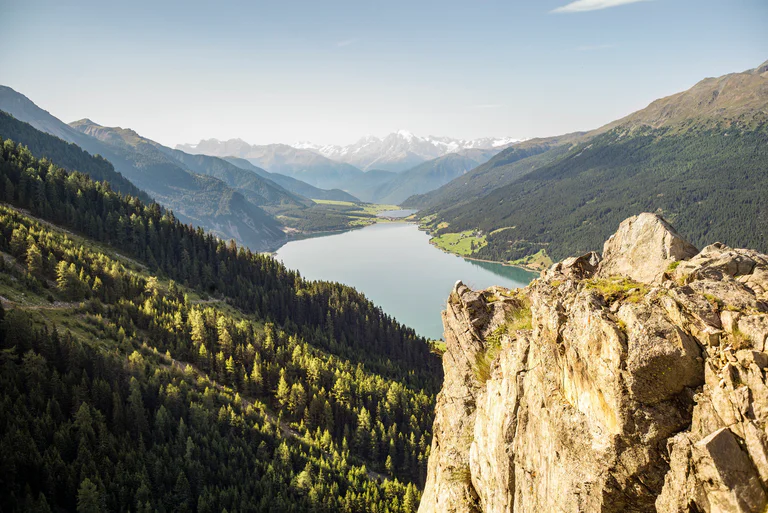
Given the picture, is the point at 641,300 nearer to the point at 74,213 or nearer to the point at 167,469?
the point at 167,469

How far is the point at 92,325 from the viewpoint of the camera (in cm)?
5859

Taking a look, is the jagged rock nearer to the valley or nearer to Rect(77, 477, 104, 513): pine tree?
the valley

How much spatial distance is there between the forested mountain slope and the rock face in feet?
111

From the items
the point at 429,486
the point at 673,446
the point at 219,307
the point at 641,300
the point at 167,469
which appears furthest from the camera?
the point at 219,307

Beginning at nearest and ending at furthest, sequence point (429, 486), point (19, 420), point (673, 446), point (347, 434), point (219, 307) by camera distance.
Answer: point (673, 446), point (429, 486), point (19, 420), point (347, 434), point (219, 307)

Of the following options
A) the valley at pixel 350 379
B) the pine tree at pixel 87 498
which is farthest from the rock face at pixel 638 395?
the pine tree at pixel 87 498

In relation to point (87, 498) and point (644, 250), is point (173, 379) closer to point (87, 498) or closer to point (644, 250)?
point (87, 498)

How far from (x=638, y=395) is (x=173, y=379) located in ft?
183

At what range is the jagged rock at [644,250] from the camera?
58.3 feet

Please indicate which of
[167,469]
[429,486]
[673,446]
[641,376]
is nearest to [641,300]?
[641,376]

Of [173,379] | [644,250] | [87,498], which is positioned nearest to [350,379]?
[173,379]

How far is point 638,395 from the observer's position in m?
11.5

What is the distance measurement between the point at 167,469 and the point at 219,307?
49725 millimetres

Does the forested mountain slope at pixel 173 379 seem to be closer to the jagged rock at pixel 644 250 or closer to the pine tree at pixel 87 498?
the pine tree at pixel 87 498
